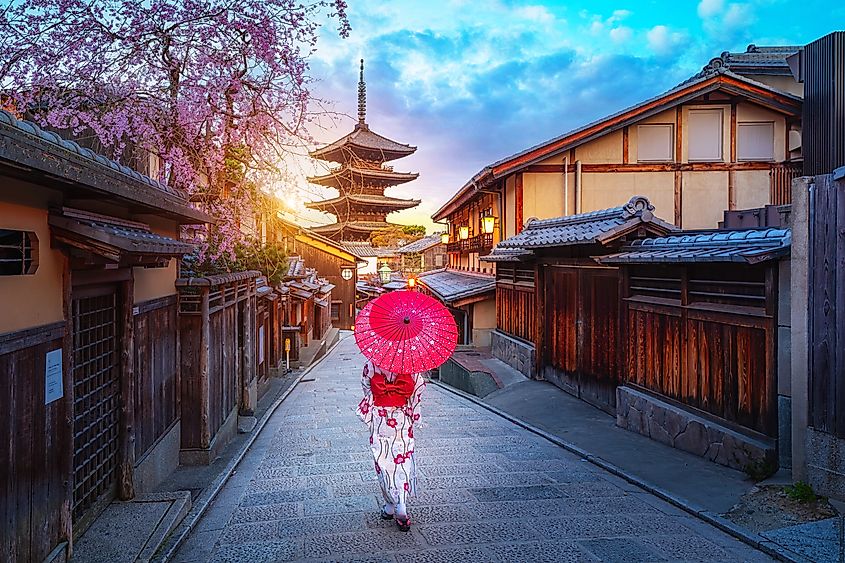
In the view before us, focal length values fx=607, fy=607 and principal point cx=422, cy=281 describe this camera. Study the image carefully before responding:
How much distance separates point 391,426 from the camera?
19.4 ft

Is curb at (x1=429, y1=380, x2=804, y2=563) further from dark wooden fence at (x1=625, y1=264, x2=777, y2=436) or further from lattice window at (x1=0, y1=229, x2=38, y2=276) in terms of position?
lattice window at (x1=0, y1=229, x2=38, y2=276)

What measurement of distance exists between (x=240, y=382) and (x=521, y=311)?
7.96 meters

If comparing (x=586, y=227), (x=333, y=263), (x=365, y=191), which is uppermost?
(x=365, y=191)

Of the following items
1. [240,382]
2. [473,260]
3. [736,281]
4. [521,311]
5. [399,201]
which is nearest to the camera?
[736,281]

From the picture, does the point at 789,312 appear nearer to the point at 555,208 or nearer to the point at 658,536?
the point at 658,536

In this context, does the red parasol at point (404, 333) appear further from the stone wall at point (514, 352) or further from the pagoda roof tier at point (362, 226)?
the pagoda roof tier at point (362, 226)

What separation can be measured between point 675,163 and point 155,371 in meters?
16.1

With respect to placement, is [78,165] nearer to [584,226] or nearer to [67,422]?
[67,422]

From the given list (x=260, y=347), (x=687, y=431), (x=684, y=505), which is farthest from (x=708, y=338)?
(x=260, y=347)

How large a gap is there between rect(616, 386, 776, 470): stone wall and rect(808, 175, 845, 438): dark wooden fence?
1.00 m

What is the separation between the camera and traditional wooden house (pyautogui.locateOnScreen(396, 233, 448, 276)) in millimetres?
53156

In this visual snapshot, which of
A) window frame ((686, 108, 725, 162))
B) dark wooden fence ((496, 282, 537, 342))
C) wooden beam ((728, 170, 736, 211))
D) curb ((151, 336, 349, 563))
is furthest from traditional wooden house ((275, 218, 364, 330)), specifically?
curb ((151, 336, 349, 563))

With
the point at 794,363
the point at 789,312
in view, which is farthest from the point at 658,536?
the point at 789,312

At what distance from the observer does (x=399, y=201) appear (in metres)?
45.1
